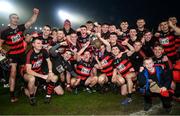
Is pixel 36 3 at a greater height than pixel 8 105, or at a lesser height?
greater

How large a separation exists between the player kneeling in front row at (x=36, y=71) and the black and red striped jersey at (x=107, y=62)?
4.81ft

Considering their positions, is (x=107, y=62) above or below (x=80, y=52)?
below

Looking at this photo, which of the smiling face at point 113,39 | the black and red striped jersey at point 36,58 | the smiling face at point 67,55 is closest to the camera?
the black and red striped jersey at point 36,58

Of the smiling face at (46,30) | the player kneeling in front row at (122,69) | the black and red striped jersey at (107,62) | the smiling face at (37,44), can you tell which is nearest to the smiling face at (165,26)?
the player kneeling in front row at (122,69)

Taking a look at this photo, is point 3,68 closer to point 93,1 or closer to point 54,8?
point 93,1

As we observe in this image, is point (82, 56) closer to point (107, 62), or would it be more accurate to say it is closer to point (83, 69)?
point (83, 69)

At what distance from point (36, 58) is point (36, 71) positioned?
363mm

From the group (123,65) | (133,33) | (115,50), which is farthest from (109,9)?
(123,65)

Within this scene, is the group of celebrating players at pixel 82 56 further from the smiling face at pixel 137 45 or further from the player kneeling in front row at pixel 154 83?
the player kneeling in front row at pixel 154 83

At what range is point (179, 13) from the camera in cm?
1606

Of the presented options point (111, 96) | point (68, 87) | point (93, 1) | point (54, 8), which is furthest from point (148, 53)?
point (54, 8)

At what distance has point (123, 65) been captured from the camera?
7340 mm

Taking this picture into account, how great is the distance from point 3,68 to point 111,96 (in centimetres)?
397

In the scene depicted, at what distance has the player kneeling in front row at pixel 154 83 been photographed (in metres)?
5.70
